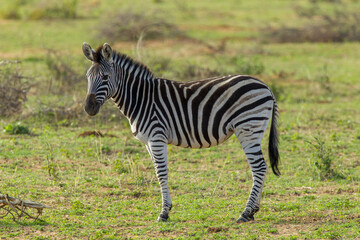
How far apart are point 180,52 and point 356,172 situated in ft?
39.1

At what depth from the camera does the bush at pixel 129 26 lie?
2155cm

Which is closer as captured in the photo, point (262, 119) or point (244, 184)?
point (262, 119)

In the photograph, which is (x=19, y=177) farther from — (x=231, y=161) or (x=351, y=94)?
(x=351, y=94)

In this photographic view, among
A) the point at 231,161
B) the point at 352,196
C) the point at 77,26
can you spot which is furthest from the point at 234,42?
the point at 352,196

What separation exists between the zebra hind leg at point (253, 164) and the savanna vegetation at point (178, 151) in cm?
18

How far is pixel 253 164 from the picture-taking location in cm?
693

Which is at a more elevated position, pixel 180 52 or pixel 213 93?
pixel 213 93

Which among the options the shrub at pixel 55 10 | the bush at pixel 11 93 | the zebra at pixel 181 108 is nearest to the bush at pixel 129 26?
the shrub at pixel 55 10

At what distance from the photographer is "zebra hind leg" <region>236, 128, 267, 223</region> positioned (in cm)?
688

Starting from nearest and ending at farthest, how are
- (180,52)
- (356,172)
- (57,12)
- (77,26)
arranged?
(356,172)
(180,52)
(77,26)
(57,12)

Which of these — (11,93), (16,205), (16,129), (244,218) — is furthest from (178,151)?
(16,205)

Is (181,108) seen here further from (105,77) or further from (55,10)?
(55,10)

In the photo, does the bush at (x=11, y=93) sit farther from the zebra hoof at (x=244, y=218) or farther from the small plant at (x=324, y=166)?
the zebra hoof at (x=244, y=218)

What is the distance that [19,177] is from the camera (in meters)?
8.59
